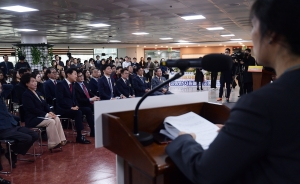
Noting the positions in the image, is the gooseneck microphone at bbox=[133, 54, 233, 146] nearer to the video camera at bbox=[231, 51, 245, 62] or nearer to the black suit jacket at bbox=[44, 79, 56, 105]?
the black suit jacket at bbox=[44, 79, 56, 105]

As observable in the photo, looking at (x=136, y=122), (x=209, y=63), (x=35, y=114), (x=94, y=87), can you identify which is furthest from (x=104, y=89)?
(x=209, y=63)

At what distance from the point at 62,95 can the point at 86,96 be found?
582 mm

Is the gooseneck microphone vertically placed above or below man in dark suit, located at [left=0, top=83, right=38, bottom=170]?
A: above

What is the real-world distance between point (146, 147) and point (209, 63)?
41 cm

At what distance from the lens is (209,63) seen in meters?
1.03

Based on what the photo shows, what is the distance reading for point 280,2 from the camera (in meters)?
0.69

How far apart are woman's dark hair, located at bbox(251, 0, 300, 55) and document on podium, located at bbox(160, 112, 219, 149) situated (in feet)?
1.62

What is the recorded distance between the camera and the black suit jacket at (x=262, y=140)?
0.65m

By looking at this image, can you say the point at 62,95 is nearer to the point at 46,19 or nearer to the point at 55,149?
the point at 55,149

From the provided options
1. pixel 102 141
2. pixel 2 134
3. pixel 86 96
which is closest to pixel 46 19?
pixel 86 96

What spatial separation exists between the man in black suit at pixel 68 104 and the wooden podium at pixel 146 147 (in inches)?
145

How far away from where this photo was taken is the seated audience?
4031 mm

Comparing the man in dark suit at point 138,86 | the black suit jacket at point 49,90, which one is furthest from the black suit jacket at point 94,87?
the man in dark suit at point 138,86

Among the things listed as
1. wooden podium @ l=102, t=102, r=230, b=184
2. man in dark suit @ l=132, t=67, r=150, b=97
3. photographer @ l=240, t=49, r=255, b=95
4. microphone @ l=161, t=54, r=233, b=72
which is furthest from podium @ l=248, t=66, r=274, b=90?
microphone @ l=161, t=54, r=233, b=72
